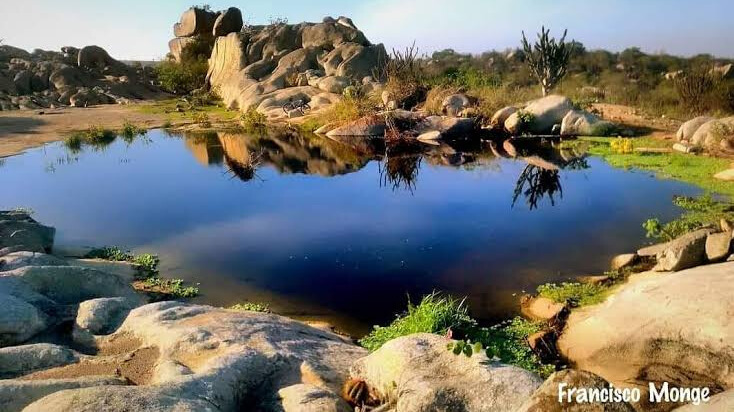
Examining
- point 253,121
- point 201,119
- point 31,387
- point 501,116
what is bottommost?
point 31,387

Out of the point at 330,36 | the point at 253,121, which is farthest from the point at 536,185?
the point at 330,36

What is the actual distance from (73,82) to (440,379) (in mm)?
36471

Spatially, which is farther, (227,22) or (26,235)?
(227,22)

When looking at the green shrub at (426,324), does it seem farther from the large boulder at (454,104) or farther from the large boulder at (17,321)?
the large boulder at (454,104)

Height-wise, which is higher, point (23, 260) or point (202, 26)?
point (202, 26)

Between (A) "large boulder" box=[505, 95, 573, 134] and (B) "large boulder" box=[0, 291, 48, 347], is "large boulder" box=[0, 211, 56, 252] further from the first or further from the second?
(A) "large boulder" box=[505, 95, 573, 134]

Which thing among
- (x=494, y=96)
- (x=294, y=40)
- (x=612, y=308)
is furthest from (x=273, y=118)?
(x=612, y=308)

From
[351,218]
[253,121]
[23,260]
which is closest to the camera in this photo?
[23,260]

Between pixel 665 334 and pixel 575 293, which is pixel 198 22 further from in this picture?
pixel 665 334

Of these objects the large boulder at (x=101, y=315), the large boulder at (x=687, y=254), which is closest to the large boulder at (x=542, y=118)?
the large boulder at (x=687, y=254)

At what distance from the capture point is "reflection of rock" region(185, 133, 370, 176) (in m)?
14.5

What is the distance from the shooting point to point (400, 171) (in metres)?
13.6

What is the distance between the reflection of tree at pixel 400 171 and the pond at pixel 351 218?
64 millimetres

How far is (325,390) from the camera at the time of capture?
363cm
